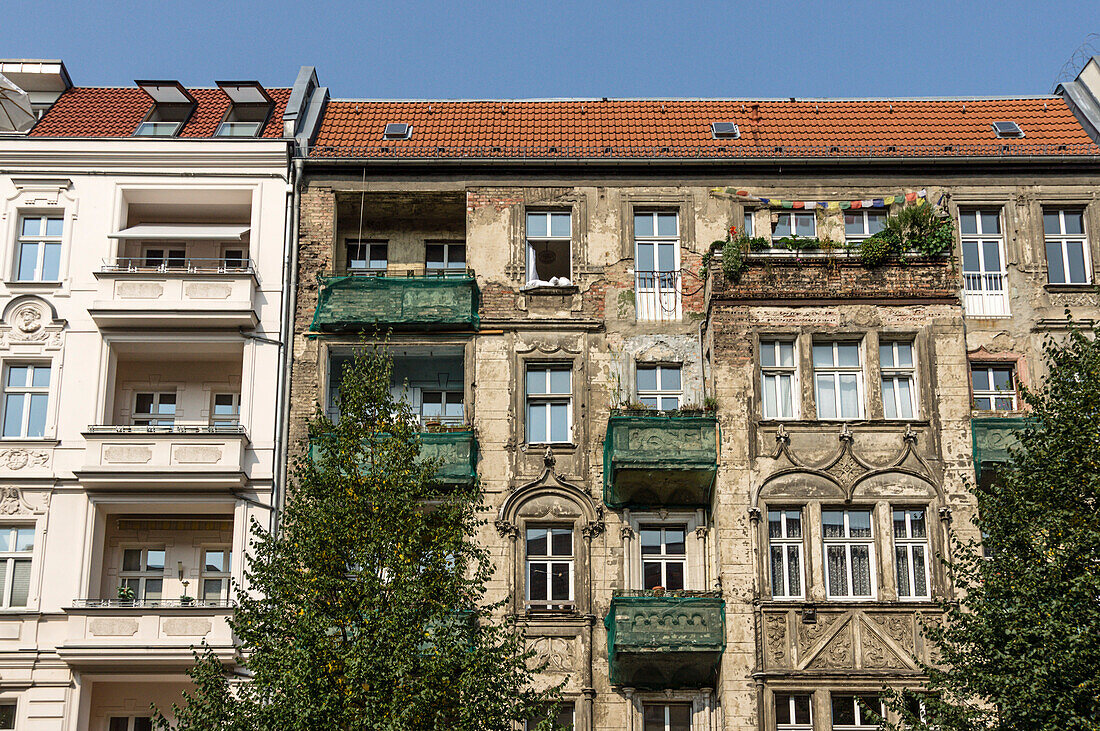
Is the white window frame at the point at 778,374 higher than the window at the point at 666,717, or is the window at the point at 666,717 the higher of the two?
the white window frame at the point at 778,374

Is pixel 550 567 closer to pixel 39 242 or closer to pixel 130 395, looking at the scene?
pixel 130 395

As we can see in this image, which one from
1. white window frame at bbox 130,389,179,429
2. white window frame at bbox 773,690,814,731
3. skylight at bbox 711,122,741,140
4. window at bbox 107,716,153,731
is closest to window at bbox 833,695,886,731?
white window frame at bbox 773,690,814,731

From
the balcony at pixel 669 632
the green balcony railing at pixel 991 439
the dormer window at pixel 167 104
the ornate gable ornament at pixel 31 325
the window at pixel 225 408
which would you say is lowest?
the balcony at pixel 669 632

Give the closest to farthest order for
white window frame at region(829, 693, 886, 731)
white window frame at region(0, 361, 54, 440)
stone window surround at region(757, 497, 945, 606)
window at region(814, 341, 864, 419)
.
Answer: white window frame at region(829, 693, 886, 731) < stone window surround at region(757, 497, 945, 606) < window at region(814, 341, 864, 419) < white window frame at region(0, 361, 54, 440)

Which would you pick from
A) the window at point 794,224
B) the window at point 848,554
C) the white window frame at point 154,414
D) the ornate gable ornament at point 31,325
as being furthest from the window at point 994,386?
the ornate gable ornament at point 31,325

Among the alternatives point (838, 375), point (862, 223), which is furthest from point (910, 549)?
point (862, 223)

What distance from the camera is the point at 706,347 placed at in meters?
26.8

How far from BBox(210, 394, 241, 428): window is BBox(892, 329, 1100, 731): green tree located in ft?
44.9

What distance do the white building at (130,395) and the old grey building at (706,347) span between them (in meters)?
1.32

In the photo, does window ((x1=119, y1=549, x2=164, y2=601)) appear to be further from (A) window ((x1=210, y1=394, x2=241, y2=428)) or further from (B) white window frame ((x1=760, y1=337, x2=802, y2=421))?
(B) white window frame ((x1=760, y1=337, x2=802, y2=421))

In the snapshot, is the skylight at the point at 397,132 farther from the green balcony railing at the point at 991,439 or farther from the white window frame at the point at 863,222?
the green balcony railing at the point at 991,439

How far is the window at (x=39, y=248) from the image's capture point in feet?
91.1

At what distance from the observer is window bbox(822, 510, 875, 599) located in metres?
24.4

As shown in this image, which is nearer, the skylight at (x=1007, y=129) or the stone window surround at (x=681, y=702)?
the stone window surround at (x=681, y=702)
